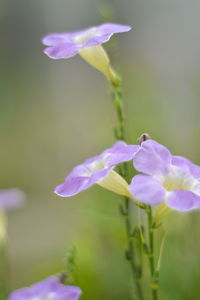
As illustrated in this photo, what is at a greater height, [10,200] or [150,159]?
[150,159]

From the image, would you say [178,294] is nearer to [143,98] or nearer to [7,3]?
[143,98]

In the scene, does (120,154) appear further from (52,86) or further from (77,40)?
(52,86)

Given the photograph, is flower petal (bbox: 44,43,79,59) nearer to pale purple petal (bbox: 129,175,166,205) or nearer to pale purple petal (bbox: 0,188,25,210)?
pale purple petal (bbox: 129,175,166,205)

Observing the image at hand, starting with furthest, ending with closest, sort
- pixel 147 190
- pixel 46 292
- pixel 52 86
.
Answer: pixel 52 86 < pixel 46 292 < pixel 147 190

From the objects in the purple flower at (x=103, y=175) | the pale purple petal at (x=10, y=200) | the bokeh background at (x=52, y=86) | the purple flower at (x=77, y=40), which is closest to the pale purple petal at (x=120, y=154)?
the purple flower at (x=103, y=175)

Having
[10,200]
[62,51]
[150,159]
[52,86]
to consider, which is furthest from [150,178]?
[52,86]

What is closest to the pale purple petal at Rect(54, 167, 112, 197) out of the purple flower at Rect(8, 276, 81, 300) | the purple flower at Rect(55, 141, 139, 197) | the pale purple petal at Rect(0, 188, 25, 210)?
the purple flower at Rect(55, 141, 139, 197)

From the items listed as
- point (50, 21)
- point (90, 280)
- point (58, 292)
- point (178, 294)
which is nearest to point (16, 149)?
point (50, 21)
